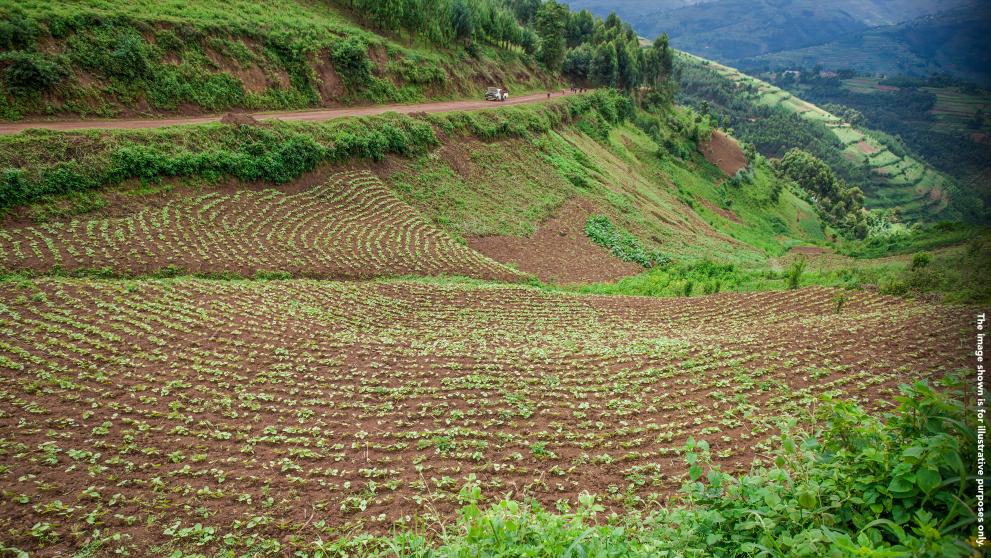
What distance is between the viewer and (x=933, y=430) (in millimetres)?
3477

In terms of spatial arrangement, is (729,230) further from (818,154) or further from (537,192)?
(818,154)

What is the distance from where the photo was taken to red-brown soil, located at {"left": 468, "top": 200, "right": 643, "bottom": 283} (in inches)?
1001

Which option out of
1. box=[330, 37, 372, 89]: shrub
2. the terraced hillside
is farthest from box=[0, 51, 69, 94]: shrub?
the terraced hillside

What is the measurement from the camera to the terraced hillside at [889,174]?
100812 millimetres

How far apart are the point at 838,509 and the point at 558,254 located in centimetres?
2415

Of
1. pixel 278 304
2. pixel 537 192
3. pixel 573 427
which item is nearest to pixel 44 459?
pixel 278 304

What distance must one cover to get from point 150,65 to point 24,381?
22692mm

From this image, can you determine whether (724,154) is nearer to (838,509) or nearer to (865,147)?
(838,509)

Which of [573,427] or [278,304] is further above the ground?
[278,304]

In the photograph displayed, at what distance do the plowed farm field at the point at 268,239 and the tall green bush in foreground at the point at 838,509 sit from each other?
1741 centimetres

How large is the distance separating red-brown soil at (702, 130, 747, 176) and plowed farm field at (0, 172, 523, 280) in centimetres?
5611

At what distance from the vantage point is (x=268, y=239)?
20.7 meters

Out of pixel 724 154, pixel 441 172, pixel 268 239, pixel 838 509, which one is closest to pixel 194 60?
pixel 268 239

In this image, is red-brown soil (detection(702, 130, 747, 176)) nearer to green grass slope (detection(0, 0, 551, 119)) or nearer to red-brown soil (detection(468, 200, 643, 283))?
green grass slope (detection(0, 0, 551, 119))
